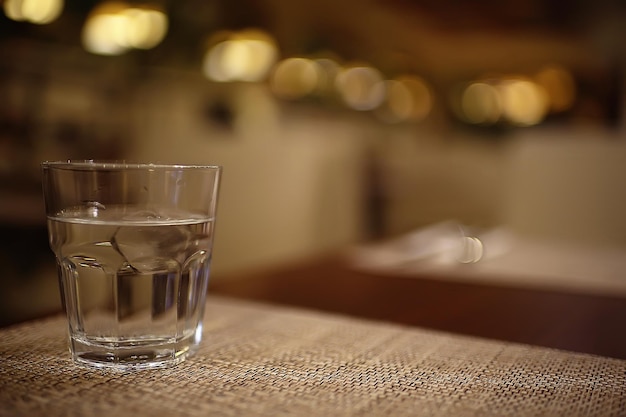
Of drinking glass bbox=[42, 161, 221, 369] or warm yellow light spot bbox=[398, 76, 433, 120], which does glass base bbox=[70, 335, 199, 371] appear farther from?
warm yellow light spot bbox=[398, 76, 433, 120]

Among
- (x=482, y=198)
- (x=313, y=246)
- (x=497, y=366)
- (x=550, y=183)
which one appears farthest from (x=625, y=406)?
(x=482, y=198)

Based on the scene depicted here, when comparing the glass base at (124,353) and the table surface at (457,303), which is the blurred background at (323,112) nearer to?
the table surface at (457,303)

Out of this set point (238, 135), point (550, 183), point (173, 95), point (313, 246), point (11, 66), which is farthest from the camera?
point (313, 246)

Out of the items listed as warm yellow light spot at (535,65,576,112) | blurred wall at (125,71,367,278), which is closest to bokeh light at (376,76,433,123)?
warm yellow light spot at (535,65,576,112)

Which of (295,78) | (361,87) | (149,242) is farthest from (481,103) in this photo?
(149,242)

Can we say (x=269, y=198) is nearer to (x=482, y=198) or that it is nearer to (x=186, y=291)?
(x=482, y=198)

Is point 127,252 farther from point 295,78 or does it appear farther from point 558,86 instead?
point 558,86

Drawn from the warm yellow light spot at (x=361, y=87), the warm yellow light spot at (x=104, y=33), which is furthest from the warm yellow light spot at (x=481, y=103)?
the warm yellow light spot at (x=104, y=33)
